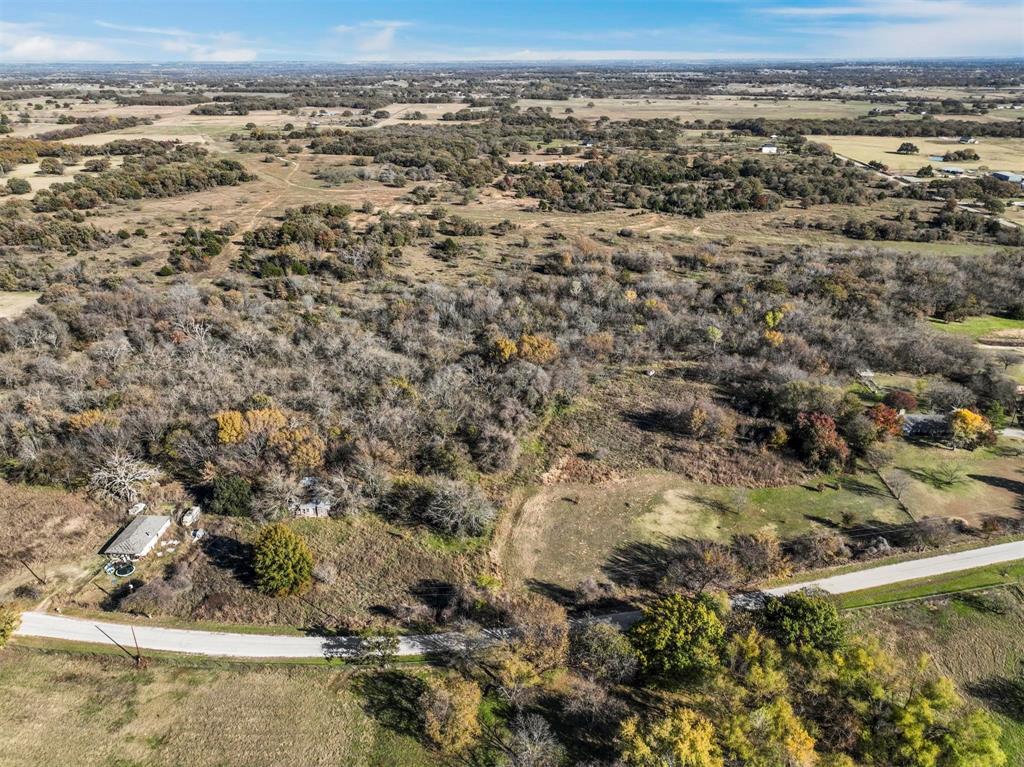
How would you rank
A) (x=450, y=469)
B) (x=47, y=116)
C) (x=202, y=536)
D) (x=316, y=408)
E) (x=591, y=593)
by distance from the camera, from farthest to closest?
1. (x=47, y=116)
2. (x=316, y=408)
3. (x=450, y=469)
4. (x=202, y=536)
5. (x=591, y=593)

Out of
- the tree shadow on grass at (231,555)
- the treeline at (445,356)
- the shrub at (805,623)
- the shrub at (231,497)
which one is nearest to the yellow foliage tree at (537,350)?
the treeline at (445,356)

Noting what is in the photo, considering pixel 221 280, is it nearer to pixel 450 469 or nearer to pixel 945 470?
pixel 450 469

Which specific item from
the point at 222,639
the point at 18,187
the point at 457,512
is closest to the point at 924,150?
the point at 457,512

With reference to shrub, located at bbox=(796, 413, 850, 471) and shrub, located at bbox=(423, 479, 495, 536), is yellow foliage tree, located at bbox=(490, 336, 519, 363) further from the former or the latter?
shrub, located at bbox=(796, 413, 850, 471)

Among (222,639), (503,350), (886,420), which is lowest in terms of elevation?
(222,639)

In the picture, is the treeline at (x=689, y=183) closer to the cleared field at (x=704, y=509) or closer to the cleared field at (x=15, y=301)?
the cleared field at (x=704, y=509)

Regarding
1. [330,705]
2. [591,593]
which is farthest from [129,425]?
[591,593]

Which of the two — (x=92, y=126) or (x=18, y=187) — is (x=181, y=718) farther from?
(x=92, y=126)
